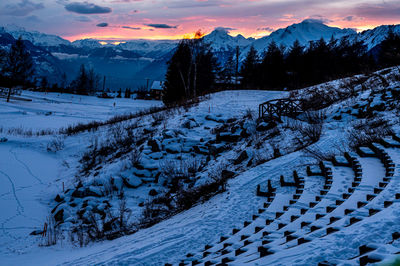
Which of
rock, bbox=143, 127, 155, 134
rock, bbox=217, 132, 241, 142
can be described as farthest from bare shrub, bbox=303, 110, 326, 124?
rock, bbox=143, 127, 155, 134

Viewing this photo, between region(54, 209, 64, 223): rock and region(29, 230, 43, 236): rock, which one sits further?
region(54, 209, 64, 223): rock

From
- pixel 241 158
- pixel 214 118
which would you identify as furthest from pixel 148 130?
pixel 241 158

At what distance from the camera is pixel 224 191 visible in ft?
25.0

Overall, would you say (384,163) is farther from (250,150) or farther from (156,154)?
(156,154)

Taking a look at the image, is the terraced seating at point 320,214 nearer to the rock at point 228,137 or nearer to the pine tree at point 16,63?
the rock at point 228,137

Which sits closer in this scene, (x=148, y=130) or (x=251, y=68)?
(x=148, y=130)

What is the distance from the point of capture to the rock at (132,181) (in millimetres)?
10609

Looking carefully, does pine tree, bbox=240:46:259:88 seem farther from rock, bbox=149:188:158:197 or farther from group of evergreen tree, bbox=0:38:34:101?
rock, bbox=149:188:158:197

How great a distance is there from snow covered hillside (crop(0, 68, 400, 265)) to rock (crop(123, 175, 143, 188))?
0.04 meters

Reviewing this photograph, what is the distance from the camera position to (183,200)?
7906 mm

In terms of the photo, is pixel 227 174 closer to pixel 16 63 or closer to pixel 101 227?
pixel 101 227

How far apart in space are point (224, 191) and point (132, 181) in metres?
4.42

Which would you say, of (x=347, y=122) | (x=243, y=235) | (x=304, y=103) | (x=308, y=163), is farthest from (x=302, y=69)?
(x=243, y=235)

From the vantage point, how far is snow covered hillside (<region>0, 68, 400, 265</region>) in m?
3.97
